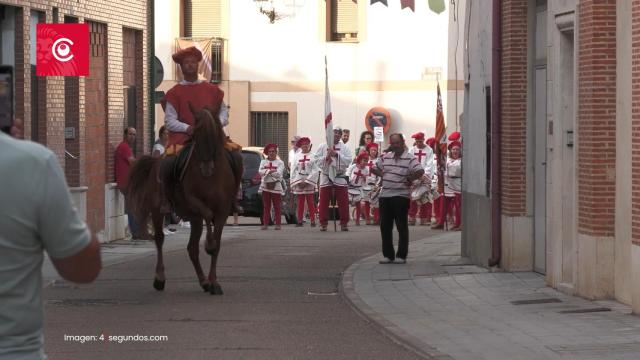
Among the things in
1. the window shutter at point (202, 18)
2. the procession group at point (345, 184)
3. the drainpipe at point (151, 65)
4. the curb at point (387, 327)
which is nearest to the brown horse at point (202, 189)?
the curb at point (387, 327)

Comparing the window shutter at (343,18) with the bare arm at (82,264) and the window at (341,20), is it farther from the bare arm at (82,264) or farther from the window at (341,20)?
the bare arm at (82,264)

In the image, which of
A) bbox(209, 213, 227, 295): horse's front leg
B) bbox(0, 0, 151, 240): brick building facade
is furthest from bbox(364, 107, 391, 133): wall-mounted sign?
bbox(209, 213, 227, 295): horse's front leg

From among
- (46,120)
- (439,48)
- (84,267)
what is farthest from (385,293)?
(439,48)

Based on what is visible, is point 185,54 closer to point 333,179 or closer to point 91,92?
point 91,92

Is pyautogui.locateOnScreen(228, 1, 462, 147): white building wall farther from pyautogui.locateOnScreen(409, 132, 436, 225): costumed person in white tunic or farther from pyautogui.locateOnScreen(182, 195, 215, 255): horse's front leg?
pyautogui.locateOnScreen(182, 195, 215, 255): horse's front leg

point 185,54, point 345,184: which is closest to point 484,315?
point 185,54

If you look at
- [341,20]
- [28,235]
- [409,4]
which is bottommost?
[28,235]

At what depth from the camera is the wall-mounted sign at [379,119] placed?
47.9 m

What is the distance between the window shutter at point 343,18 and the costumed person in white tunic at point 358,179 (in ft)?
52.8

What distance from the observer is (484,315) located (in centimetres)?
1372

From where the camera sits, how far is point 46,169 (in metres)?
4.35

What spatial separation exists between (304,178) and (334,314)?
17.3 m

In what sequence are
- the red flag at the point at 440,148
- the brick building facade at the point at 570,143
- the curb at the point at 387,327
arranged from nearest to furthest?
the curb at the point at 387,327
the brick building facade at the point at 570,143
the red flag at the point at 440,148

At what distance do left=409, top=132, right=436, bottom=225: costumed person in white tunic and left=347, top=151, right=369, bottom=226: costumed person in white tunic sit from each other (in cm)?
138
